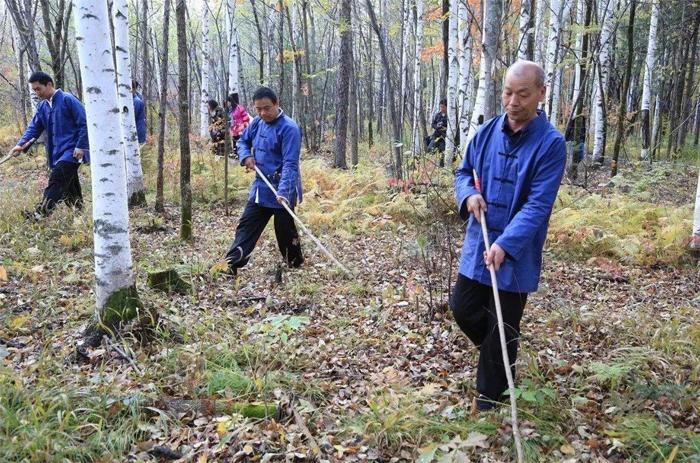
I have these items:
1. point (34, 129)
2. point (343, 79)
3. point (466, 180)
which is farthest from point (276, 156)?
point (343, 79)

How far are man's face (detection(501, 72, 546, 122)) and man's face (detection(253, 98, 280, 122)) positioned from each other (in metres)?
3.40

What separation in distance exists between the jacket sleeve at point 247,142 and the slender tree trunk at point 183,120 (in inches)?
42.0

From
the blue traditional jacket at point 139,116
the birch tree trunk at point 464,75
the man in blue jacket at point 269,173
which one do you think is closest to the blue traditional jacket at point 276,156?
the man in blue jacket at point 269,173

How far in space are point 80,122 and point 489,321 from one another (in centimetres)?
696

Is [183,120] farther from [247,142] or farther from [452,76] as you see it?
[452,76]

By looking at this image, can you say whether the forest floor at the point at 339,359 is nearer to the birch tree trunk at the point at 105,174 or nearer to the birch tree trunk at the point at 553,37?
the birch tree trunk at the point at 105,174

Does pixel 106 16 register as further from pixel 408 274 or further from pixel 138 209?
pixel 138 209

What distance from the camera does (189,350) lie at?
3969 millimetres

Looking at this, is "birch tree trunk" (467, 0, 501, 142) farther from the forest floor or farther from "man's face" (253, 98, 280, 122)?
"man's face" (253, 98, 280, 122)

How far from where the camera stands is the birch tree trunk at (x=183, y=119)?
670cm

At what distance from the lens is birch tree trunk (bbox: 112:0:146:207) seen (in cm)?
840

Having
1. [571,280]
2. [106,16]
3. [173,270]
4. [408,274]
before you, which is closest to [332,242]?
[408,274]

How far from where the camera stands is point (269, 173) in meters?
6.24

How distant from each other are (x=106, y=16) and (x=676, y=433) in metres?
4.77
